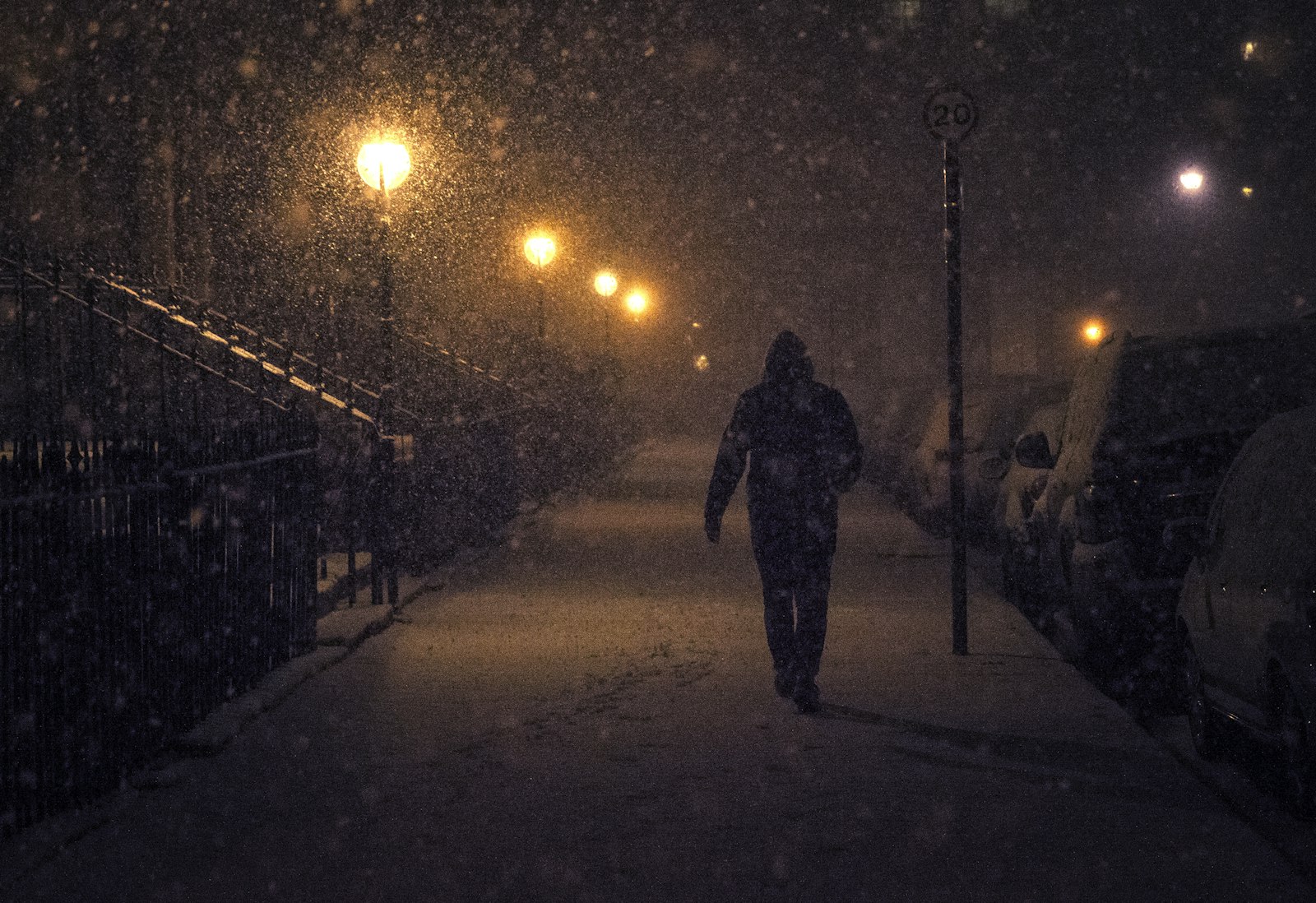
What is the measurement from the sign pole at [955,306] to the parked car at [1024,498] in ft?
3.04

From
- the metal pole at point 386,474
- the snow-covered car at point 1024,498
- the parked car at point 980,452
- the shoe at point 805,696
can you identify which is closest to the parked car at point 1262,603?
the shoe at point 805,696

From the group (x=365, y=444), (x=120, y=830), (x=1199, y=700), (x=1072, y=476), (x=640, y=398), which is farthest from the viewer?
(x=640, y=398)

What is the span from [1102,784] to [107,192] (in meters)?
18.0

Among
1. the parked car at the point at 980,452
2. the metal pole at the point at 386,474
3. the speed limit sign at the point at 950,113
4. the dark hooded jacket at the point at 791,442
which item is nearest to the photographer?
the dark hooded jacket at the point at 791,442

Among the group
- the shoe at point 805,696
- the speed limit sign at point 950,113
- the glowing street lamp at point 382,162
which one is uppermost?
the glowing street lamp at point 382,162

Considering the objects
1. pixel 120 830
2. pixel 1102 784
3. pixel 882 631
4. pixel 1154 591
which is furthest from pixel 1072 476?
pixel 120 830

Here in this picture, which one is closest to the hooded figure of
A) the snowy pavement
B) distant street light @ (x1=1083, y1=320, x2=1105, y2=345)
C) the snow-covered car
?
the snowy pavement

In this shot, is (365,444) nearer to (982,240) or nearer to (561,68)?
(561,68)

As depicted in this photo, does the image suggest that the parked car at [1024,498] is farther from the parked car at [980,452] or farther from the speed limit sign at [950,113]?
the speed limit sign at [950,113]

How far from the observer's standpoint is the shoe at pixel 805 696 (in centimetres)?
790

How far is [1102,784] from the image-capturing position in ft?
20.8

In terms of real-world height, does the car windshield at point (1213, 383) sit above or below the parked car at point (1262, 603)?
above

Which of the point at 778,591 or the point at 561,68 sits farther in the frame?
the point at 561,68

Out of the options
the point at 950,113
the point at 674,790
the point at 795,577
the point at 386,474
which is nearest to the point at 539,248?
the point at 386,474
